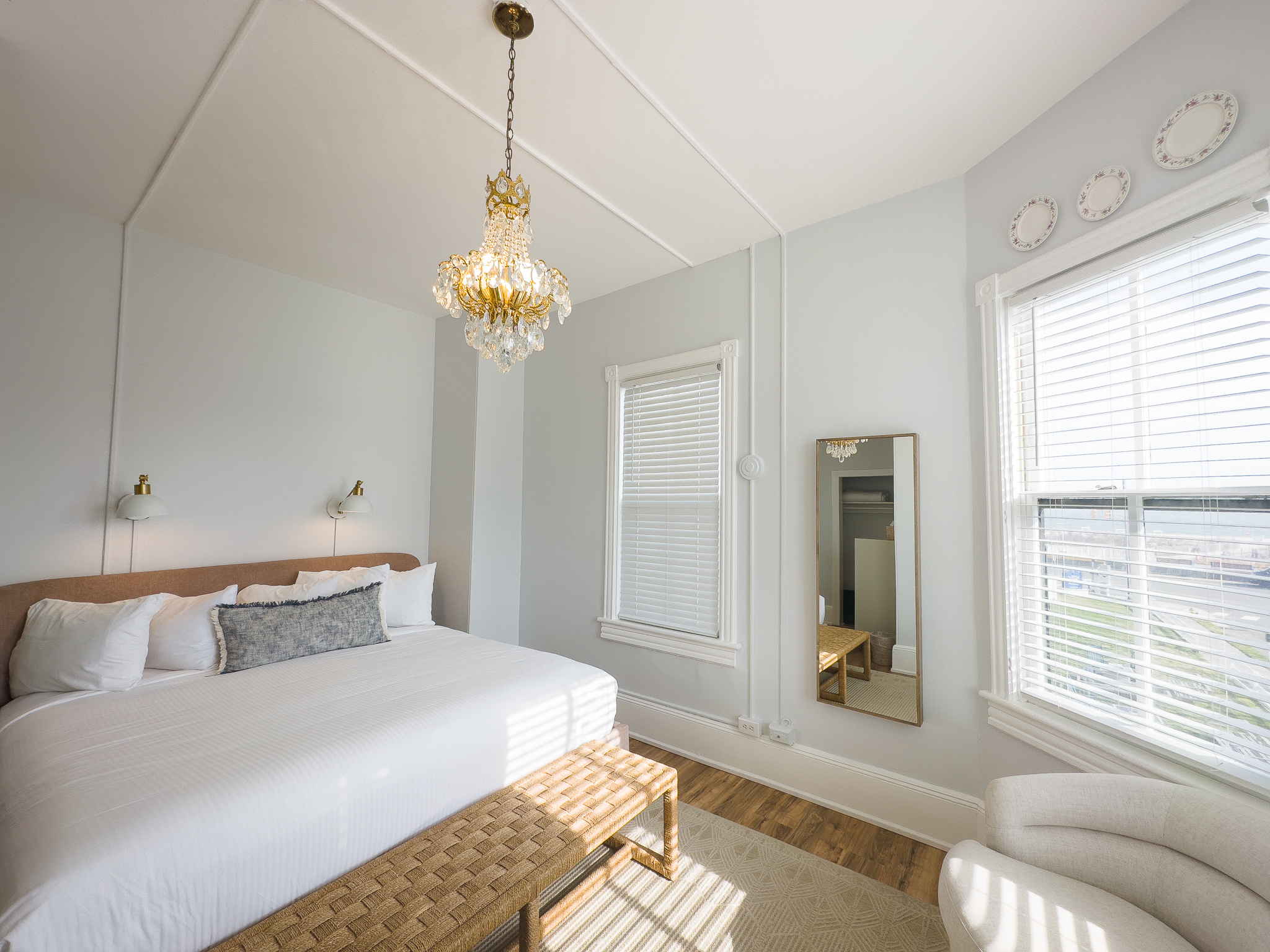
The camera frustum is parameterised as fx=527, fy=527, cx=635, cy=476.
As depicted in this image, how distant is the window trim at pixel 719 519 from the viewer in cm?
296

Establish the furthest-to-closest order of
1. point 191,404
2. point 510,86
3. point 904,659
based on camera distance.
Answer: point 191,404
point 904,659
point 510,86

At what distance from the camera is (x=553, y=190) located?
97.3 inches

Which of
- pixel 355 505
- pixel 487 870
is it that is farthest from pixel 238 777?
pixel 355 505

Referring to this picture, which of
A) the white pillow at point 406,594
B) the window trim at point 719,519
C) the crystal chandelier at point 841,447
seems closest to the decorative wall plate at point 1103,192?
the crystal chandelier at point 841,447

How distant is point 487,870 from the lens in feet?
4.94

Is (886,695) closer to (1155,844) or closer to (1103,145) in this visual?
(1155,844)

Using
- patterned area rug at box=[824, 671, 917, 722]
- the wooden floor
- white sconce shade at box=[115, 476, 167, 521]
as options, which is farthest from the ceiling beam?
the wooden floor

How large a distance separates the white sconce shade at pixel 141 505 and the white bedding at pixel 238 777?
0.84m

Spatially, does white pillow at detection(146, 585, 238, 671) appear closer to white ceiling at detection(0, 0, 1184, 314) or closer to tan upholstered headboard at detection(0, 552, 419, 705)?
tan upholstered headboard at detection(0, 552, 419, 705)

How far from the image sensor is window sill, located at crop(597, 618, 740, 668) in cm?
296

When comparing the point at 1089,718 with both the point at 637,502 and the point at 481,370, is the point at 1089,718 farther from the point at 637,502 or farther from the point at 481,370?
the point at 481,370

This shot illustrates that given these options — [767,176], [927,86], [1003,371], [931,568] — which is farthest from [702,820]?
[927,86]

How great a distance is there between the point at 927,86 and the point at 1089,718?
7.36 ft

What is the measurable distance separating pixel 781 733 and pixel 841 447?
149 centimetres
